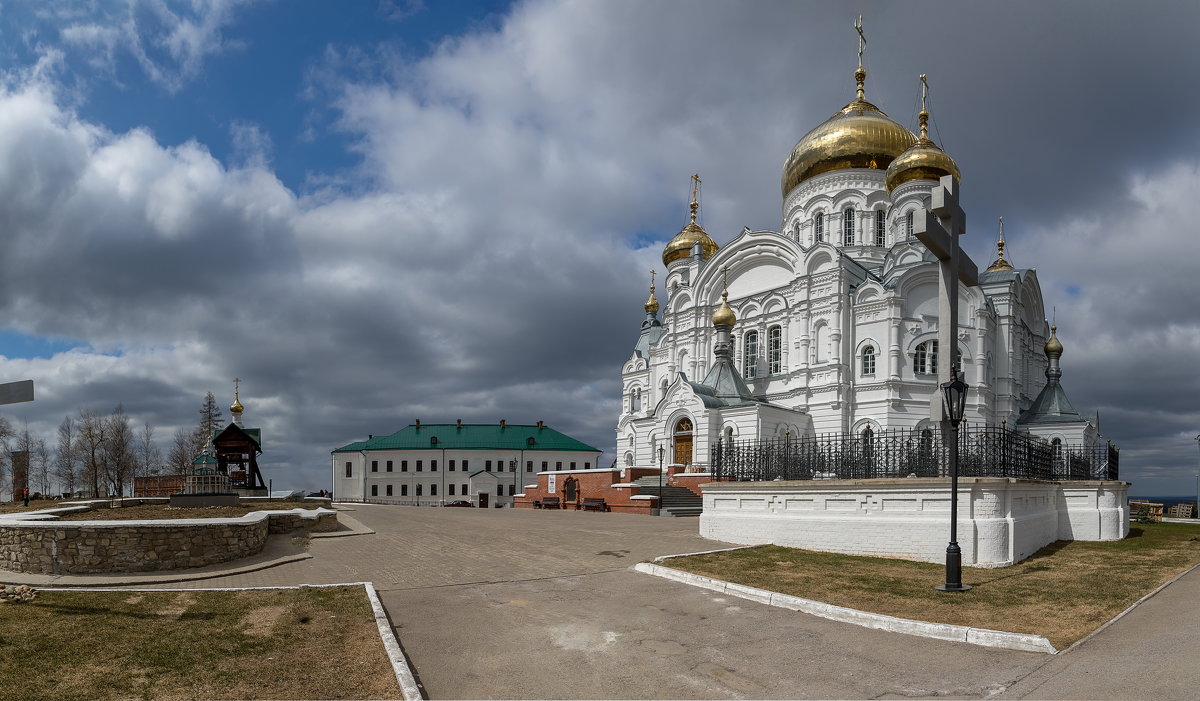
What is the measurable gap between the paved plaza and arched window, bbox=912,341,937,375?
21.7 metres

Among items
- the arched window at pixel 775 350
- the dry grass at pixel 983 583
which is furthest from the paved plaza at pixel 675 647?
the arched window at pixel 775 350

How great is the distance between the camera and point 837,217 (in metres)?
39.6

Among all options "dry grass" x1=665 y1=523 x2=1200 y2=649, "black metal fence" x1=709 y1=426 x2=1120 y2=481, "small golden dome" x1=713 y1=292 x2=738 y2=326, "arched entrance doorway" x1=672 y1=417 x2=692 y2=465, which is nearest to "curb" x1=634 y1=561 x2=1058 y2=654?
"dry grass" x1=665 y1=523 x2=1200 y2=649

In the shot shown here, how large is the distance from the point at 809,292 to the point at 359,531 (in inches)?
943

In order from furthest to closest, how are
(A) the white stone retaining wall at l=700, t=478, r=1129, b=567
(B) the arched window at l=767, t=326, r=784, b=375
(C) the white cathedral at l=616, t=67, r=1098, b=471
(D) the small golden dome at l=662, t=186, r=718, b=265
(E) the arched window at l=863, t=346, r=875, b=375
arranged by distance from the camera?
1. (D) the small golden dome at l=662, t=186, r=718, b=265
2. (B) the arched window at l=767, t=326, r=784, b=375
3. (E) the arched window at l=863, t=346, r=875, b=375
4. (C) the white cathedral at l=616, t=67, r=1098, b=471
5. (A) the white stone retaining wall at l=700, t=478, r=1129, b=567

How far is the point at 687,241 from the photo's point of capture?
159ft

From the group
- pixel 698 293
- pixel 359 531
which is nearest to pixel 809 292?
pixel 698 293

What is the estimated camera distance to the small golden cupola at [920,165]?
35.9 meters

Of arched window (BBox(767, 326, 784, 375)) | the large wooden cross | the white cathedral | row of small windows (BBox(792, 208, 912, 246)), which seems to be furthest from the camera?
row of small windows (BBox(792, 208, 912, 246))

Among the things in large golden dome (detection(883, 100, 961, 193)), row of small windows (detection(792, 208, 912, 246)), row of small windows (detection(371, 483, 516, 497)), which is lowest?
row of small windows (detection(371, 483, 516, 497))

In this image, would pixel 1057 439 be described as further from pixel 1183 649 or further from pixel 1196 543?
pixel 1183 649

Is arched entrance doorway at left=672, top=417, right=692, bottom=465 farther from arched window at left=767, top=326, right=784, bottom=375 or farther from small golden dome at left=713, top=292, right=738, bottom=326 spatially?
arched window at left=767, top=326, right=784, bottom=375

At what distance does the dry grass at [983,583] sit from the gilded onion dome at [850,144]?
27.7 m

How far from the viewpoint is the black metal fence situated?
1380 centimetres
